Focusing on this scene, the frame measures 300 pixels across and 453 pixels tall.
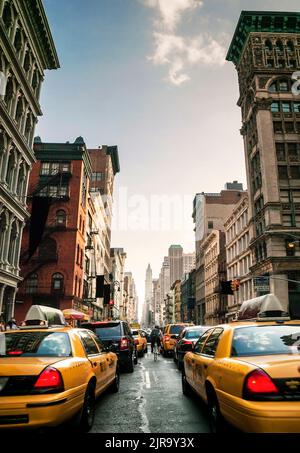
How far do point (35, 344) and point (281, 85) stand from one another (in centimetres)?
5253

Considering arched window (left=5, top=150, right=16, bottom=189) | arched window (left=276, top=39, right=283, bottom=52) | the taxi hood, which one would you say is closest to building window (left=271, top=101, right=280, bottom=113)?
arched window (left=276, top=39, right=283, bottom=52)

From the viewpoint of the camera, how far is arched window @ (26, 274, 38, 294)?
35.8 metres

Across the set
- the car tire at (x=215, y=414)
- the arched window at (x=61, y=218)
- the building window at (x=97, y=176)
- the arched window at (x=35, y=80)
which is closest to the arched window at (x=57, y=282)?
the arched window at (x=61, y=218)

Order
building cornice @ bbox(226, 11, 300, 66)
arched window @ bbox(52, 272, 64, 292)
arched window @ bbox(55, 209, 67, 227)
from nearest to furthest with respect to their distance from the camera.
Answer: arched window @ bbox(52, 272, 64, 292) < arched window @ bbox(55, 209, 67, 227) < building cornice @ bbox(226, 11, 300, 66)

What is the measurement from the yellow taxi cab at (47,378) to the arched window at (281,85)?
50.5 metres

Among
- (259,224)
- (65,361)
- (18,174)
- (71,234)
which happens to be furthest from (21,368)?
(259,224)

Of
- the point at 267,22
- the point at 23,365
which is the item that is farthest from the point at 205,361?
the point at 267,22

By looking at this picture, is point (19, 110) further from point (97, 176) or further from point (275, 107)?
point (97, 176)

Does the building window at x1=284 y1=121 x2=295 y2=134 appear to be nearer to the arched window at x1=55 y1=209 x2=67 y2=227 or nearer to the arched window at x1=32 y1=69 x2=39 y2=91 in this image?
the arched window at x1=55 y1=209 x2=67 y2=227

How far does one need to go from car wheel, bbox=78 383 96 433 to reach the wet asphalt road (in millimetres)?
179

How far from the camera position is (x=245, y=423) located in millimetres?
3447

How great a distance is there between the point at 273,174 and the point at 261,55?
775 inches

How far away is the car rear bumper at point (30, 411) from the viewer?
3.86 m

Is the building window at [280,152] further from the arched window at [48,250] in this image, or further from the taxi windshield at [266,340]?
the taxi windshield at [266,340]
